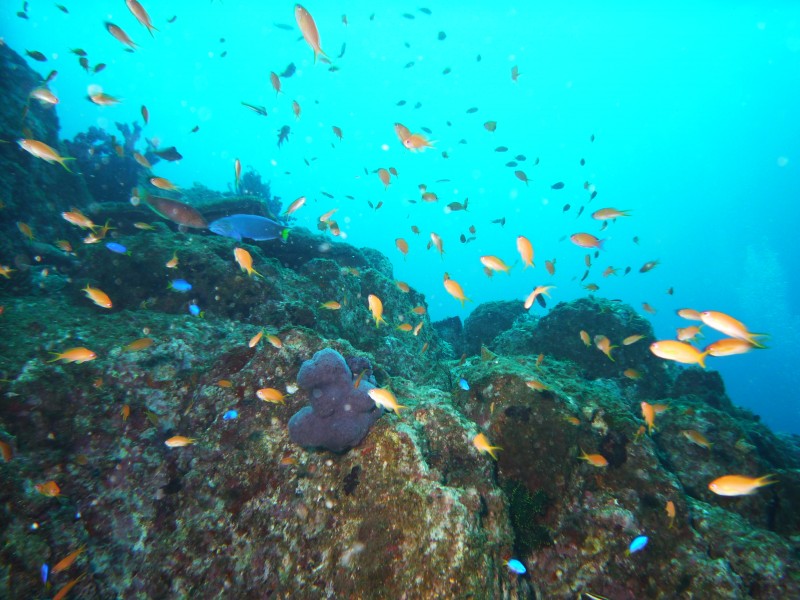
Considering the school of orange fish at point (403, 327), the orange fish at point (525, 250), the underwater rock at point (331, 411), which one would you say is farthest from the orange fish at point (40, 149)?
the orange fish at point (525, 250)

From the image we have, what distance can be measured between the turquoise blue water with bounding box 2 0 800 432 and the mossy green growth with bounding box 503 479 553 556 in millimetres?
49196

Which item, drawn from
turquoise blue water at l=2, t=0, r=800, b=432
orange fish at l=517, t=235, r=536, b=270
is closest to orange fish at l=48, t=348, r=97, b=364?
orange fish at l=517, t=235, r=536, b=270

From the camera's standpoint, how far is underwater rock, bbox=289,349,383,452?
13.1 ft

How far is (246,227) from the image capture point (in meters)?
5.79

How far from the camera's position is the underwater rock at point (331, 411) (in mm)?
4004

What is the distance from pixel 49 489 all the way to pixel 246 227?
4202 millimetres

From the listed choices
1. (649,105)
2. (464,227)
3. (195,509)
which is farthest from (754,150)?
(195,509)

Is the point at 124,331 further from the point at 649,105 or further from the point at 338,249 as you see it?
the point at 649,105

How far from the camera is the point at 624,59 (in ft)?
253

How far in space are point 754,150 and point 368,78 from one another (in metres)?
107

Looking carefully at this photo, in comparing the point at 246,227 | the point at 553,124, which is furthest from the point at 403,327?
the point at 553,124

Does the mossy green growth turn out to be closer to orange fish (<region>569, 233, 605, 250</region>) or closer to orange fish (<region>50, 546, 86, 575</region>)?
orange fish (<region>569, 233, 605, 250</region>)

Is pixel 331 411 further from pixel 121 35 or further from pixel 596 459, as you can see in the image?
pixel 121 35

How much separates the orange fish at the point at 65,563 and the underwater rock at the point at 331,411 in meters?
2.27
